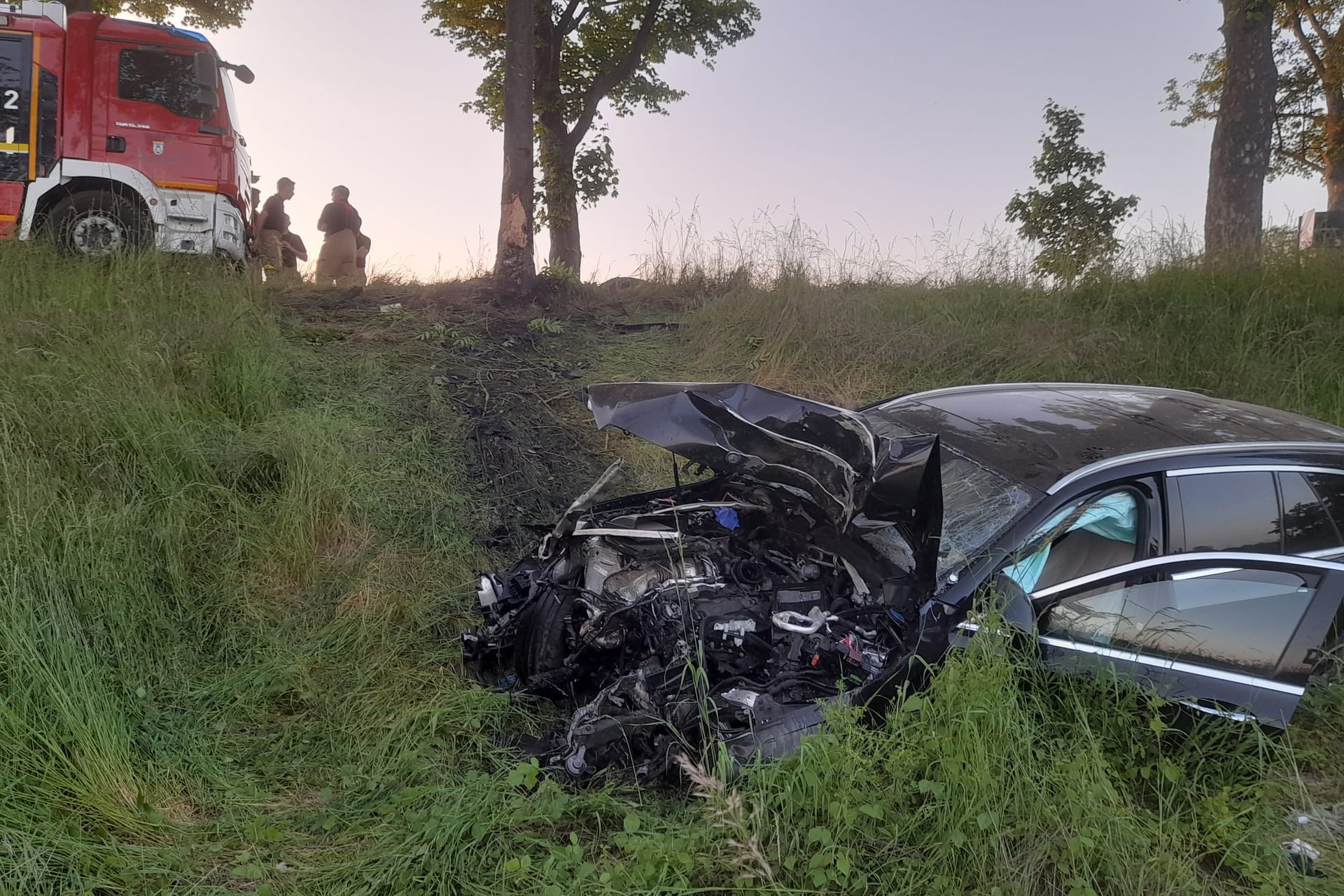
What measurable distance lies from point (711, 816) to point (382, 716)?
1821 mm

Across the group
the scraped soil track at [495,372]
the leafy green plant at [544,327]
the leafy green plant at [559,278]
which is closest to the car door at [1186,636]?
the scraped soil track at [495,372]

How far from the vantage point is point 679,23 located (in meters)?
14.3

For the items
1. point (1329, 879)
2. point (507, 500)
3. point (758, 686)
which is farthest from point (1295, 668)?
point (507, 500)

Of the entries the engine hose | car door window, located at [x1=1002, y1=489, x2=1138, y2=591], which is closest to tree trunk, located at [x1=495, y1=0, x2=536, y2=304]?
the engine hose

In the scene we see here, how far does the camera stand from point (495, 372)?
23.4 feet

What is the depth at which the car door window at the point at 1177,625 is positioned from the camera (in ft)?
9.66

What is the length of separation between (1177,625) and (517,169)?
7.63 metres

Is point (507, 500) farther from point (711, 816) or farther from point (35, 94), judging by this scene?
point (35, 94)

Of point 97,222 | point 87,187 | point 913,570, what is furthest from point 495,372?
point 913,570

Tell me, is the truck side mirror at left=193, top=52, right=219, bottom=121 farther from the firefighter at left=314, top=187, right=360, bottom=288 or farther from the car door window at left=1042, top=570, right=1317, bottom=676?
the car door window at left=1042, top=570, right=1317, bottom=676

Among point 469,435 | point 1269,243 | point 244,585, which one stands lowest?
point 244,585

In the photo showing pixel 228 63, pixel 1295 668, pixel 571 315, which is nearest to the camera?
pixel 1295 668

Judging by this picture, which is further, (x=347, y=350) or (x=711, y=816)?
(x=347, y=350)

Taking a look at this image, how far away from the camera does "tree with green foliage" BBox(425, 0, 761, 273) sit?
13.2 m
